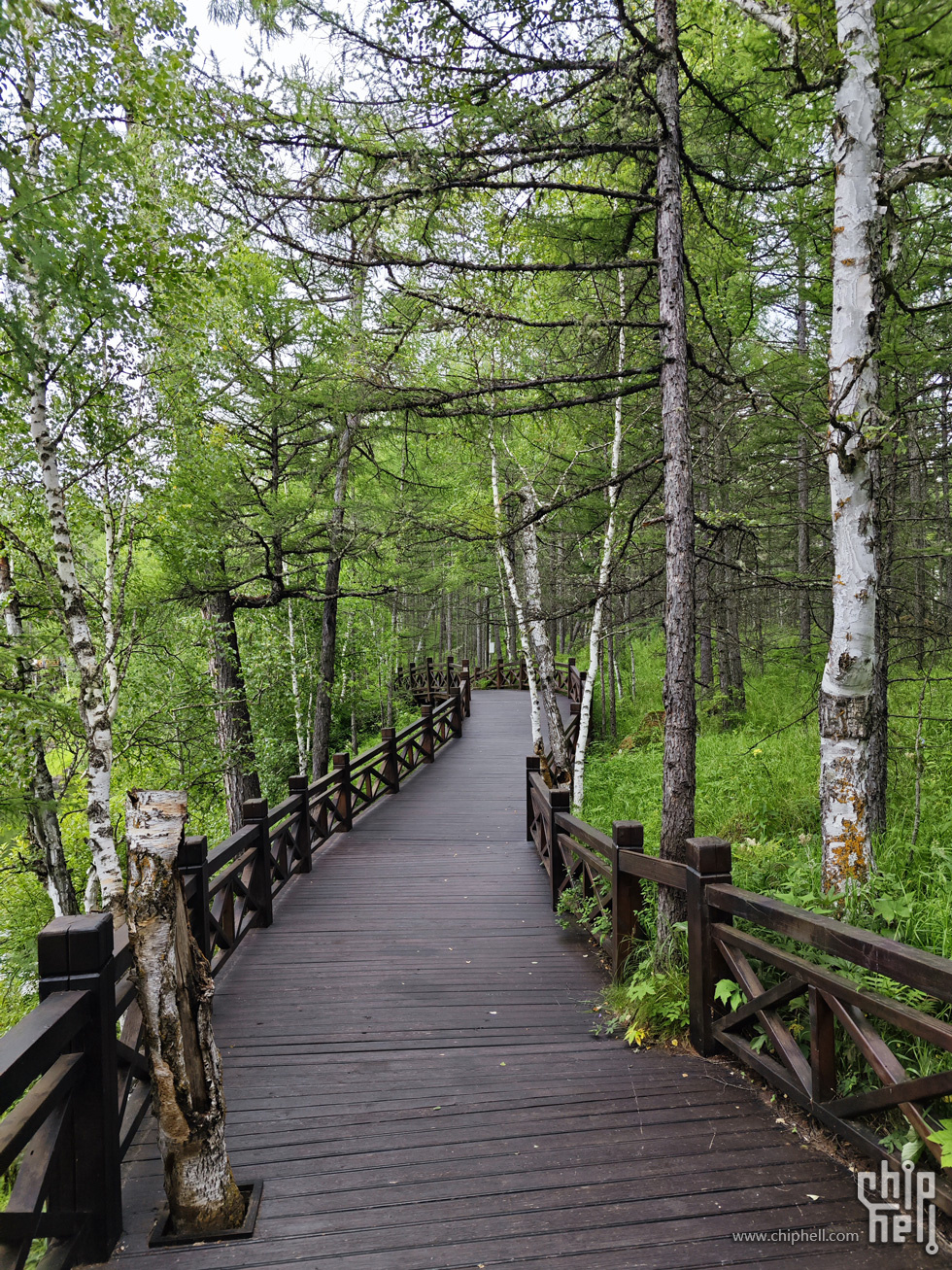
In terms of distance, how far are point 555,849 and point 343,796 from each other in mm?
3858

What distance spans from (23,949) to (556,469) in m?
11.9

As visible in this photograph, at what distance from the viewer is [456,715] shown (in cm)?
1770

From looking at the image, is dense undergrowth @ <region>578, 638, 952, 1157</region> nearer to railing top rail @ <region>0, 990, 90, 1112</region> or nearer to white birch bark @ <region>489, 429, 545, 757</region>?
white birch bark @ <region>489, 429, 545, 757</region>

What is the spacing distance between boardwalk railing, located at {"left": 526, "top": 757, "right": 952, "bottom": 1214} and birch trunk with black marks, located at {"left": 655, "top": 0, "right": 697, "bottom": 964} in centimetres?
38

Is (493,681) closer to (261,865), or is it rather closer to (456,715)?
(456,715)

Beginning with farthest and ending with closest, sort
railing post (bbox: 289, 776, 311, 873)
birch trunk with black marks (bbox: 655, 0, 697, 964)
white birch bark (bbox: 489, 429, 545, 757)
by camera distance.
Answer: white birch bark (bbox: 489, 429, 545, 757)
railing post (bbox: 289, 776, 311, 873)
birch trunk with black marks (bbox: 655, 0, 697, 964)

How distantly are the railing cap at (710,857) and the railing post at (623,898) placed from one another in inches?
36.7

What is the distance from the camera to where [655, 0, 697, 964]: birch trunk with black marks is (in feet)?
14.5

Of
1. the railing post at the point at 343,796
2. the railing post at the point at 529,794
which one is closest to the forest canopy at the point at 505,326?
the railing post at the point at 529,794

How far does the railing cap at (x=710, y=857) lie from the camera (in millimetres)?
3498

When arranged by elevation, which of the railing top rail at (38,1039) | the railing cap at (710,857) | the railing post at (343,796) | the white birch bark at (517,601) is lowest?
the railing post at (343,796)

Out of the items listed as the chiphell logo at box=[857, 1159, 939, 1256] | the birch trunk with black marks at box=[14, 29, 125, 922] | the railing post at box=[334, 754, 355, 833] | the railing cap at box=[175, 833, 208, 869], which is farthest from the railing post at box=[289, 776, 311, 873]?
the chiphell logo at box=[857, 1159, 939, 1256]

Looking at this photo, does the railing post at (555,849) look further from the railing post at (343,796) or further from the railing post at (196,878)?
the railing post at (343,796)

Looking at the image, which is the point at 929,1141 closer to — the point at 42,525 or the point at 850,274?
the point at 850,274
